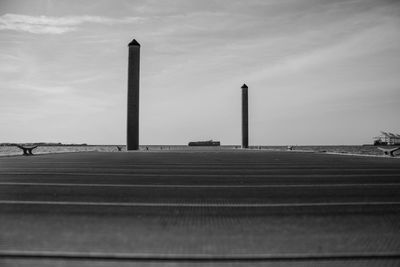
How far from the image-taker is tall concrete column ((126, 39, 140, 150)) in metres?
41.2

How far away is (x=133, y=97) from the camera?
135 feet

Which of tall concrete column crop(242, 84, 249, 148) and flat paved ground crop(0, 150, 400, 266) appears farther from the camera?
tall concrete column crop(242, 84, 249, 148)

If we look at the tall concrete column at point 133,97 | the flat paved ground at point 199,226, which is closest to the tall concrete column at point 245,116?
the tall concrete column at point 133,97

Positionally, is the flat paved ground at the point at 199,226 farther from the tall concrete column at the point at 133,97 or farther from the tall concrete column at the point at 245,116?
the tall concrete column at the point at 245,116

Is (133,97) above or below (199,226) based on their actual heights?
above

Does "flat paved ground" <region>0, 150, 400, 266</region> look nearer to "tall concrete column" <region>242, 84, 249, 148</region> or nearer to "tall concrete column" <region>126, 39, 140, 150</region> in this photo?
"tall concrete column" <region>126, 39, 140, 150</region>

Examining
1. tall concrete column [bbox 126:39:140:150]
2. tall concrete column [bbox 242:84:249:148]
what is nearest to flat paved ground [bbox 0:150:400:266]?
tall concrete column [bbox 126:39:140:150]

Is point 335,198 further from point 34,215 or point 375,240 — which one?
point 34,215

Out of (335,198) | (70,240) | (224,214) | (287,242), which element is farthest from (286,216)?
(70,240)

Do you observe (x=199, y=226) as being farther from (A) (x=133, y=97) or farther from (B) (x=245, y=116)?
(B) (x=245, y=116)

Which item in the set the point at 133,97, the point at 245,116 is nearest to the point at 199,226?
the point at 133,97

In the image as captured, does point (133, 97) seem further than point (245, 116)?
No

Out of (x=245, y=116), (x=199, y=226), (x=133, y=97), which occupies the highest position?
(x=133, y=97)

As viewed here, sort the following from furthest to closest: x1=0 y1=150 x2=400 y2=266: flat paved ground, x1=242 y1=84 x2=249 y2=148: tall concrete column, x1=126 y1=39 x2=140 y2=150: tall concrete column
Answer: x1=242 y1=84 x2=249 y2=148: tall concrete column
x1=126 y1=39 x2=140 y2=150: tall concrete column
x1=0 y1=150 x2=400 y2=266: flat paved ground
